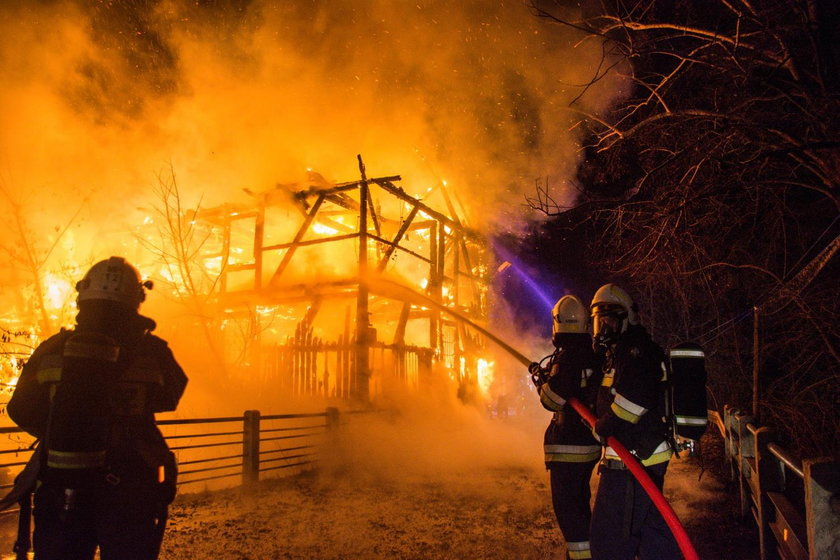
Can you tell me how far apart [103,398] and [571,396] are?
2954 mm

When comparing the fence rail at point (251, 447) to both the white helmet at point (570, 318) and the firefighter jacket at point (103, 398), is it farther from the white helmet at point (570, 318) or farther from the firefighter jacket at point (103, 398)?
the white helmet at point (570, 318)

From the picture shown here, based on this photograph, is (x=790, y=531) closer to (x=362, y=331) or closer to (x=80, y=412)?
(x=80, y=412)

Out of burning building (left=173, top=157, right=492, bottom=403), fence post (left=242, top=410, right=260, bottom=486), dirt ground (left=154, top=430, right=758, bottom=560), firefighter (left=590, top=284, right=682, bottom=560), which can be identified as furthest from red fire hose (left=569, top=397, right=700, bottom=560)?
burning building (left=173, top=157, right=492, bottom=403)

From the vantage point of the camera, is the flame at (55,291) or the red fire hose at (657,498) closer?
the red fire hose at (657,498)

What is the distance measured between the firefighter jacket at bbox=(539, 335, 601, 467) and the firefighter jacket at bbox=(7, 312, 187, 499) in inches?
101

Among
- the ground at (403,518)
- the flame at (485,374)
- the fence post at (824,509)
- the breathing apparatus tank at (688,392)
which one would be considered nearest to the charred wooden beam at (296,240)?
the ground at (403,518)

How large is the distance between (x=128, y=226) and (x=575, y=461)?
14236 millimetres

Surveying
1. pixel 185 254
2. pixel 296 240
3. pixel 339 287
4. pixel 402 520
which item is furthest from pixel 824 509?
pixel 185 254

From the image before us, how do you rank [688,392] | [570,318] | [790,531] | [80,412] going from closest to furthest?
1. [80,412]
2. [790,531]
3. [688,392]
4. [570,318]

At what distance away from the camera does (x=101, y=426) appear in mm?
2311

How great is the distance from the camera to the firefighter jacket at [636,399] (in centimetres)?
304

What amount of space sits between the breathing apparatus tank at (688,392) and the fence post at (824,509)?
A: 3.51 feet

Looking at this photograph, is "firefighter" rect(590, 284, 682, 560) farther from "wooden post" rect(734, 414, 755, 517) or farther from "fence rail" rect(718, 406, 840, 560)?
"wooden post" rect(734, 414, 755, 517)

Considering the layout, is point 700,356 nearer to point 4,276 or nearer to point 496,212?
point 496,212
